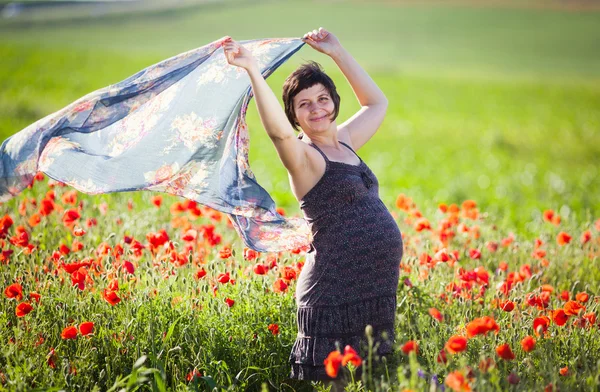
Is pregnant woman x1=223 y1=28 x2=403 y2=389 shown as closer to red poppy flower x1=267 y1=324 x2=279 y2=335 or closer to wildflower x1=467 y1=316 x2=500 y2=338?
red poppy flower x1=267 y1=324 x2=279 y2=335

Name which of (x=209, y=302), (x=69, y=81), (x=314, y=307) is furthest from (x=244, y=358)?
(x=69, y=81)

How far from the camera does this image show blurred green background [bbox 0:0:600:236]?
36.3 ft

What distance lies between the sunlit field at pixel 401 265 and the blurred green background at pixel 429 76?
127mm

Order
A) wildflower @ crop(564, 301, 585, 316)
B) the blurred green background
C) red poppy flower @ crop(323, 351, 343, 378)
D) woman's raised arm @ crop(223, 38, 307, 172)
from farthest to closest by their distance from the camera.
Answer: the blurred green background, wildflower @ crop(564, 301, 585, 316), woman's raised arm @ crop(223, 38, 307, 172), red poppy flower @ crop(323, 351, 343, 378)

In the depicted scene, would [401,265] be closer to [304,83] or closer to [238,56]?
[304,83]

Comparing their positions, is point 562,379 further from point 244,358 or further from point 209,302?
point 209,302

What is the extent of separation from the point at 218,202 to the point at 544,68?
44056 mm

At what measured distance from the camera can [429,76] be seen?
117ft

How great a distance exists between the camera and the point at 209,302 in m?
3.66

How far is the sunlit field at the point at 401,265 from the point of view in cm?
320

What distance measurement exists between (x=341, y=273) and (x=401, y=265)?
1.42m

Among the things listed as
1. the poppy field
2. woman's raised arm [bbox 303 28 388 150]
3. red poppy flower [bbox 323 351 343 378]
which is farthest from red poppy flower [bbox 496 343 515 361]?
woman's raised arm [bbox 303 28 388 150]

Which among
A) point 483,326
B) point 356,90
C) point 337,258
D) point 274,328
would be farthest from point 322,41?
point 483,326

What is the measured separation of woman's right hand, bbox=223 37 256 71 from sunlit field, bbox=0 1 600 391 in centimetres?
113
